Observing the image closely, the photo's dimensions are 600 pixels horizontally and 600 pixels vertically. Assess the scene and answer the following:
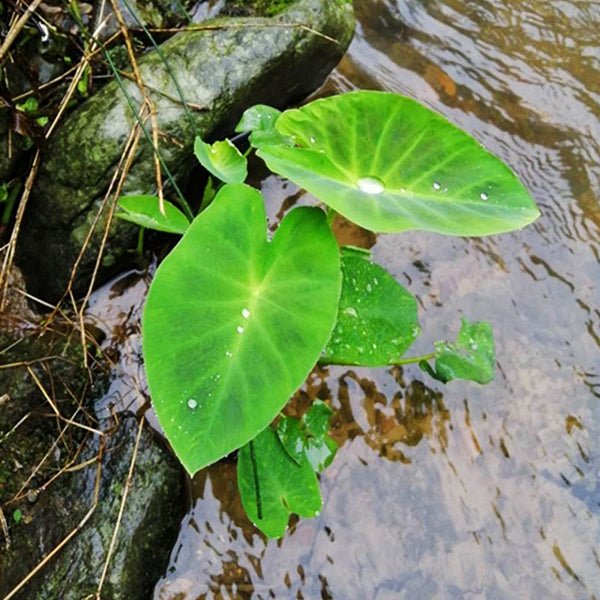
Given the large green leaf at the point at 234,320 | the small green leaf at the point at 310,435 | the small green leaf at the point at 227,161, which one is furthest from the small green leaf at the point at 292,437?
the small green leaf at the point at 227,161

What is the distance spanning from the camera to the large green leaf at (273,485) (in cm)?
147

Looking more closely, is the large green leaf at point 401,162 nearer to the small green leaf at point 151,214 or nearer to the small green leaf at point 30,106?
the small green leaf at point 151,214

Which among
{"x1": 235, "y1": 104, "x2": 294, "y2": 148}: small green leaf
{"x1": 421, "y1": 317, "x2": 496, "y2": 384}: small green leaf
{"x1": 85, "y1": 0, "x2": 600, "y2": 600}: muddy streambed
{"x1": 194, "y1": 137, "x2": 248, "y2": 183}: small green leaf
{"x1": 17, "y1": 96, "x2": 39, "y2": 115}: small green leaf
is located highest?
{"x1": 235, "y1": 104, "x2": 294, "y2": 148}: small green leaf

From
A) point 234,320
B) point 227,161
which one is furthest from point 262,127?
point 234,320

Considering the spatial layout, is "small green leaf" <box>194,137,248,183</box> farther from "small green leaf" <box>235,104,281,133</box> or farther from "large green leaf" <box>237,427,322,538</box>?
"large green leaf" <box>237,427,322,538</box>

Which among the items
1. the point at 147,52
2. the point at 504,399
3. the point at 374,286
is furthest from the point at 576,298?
the point at 147,52

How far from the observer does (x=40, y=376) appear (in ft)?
5.62

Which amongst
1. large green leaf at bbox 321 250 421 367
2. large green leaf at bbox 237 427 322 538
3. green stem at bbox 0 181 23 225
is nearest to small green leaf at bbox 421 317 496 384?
large green leaf at bbox 321 250 421 367

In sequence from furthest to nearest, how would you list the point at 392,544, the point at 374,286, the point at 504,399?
the point at 504,399, the point at 392,544, the point at 374,286

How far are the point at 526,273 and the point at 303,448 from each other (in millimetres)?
981

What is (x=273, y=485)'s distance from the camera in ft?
4.86

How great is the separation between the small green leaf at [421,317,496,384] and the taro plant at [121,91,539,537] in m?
0.14

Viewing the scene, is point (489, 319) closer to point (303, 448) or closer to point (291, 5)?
point (303, 448)

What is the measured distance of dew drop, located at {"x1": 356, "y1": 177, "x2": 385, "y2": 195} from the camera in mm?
1276
